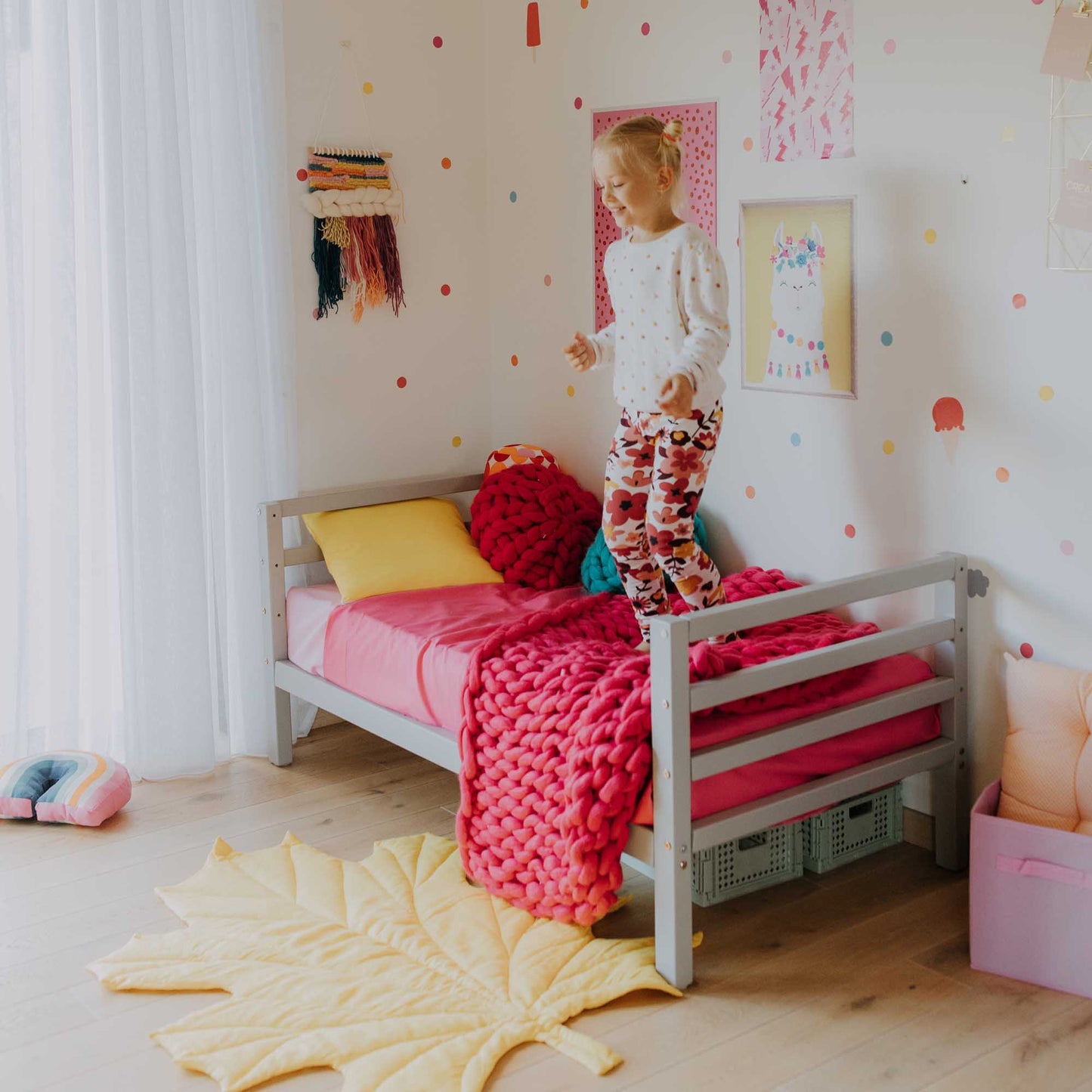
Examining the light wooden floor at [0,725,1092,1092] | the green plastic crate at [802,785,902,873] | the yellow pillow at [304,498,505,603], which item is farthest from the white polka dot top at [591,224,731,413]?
the light wooden floor at [0,725,1092,1092]

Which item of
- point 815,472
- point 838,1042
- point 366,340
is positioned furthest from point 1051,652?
point 366,340

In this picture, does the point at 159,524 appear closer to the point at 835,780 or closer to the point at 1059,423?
the point at 835,780

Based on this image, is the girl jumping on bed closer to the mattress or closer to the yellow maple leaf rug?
the mattress

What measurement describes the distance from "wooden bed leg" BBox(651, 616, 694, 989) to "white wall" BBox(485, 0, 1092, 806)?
0.66 metres

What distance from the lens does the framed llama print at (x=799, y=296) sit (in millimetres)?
2479

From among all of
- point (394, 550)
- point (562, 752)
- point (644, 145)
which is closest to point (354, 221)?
point (394, 550)

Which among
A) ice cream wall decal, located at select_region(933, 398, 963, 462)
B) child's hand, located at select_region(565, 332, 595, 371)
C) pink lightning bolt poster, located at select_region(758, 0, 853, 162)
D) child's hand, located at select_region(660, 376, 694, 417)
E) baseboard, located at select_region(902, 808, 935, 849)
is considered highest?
pink lightning bolt poster, located at select_region(758, 0, 853, 162)

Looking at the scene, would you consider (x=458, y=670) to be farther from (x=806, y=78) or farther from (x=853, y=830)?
(x=806, y=78)

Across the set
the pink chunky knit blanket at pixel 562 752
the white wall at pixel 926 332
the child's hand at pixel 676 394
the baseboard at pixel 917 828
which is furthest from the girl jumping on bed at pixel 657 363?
the baseboard at pixel 917 828

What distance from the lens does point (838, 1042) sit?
188 cm

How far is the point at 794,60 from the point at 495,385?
1170 mm

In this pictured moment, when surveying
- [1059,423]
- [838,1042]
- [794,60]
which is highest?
[794,60]

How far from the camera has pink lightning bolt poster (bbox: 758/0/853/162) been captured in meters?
2.41

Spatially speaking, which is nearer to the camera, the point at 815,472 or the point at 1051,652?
the point at 1051,652
